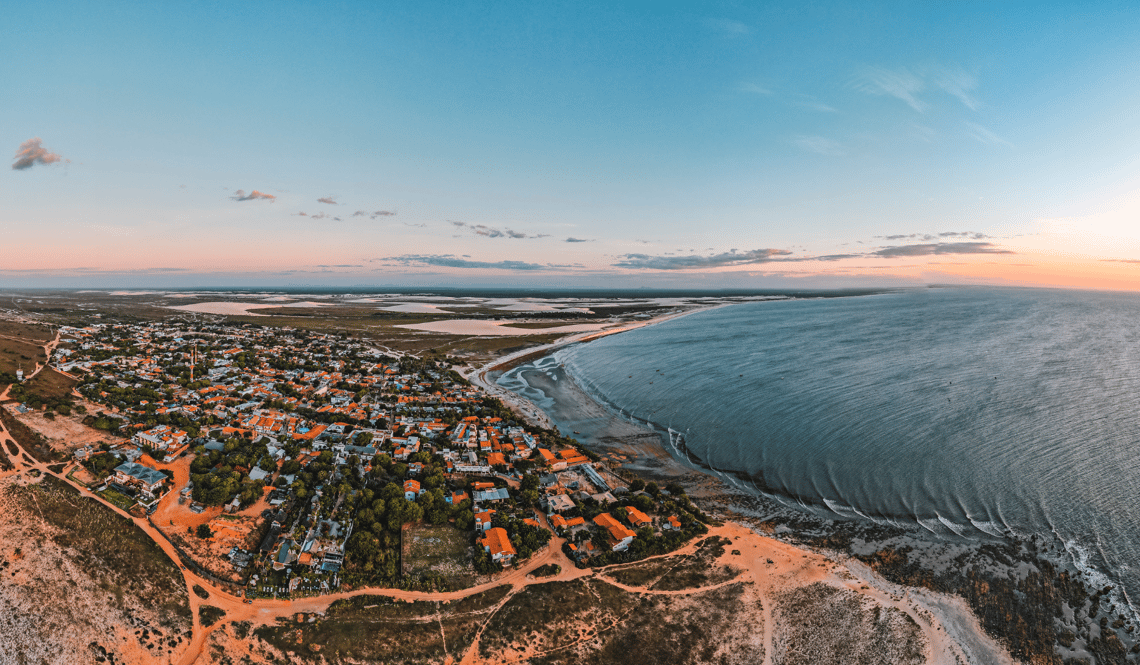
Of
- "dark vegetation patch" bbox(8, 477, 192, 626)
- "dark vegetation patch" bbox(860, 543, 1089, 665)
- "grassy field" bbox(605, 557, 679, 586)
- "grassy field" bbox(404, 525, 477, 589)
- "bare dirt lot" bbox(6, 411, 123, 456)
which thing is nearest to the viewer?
"dark vegetation patch" bbox(860, 543, 1089, 665)

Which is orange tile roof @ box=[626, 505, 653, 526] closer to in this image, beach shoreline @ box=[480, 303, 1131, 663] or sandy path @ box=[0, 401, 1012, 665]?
sandy path @ box=[0, 401, 1012, 665]

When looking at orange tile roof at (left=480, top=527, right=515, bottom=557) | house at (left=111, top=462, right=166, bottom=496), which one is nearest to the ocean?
orange tile roof at (left=480, top=527, right=515, bottom=557)

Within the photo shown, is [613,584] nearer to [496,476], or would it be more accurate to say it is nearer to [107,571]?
[496,476]

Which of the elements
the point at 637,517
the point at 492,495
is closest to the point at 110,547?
the point at 492,495

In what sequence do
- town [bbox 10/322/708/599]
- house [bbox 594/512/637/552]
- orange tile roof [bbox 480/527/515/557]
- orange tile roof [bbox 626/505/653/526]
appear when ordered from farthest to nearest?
orange tile roof [bbox 626/505/653/526], house [bbox 594/512/637/552], orange tile roof [bbox 480/527/515/557], town [bbox 10/322/708/599]

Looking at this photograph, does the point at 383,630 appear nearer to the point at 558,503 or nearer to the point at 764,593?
the point at 558,503

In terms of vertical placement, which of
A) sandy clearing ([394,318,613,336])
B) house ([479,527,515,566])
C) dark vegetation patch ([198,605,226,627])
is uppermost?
sandy clearing ([394,318,613,336])
